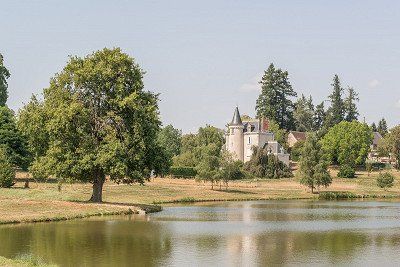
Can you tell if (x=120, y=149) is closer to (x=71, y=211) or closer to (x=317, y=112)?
(x=71, y=211)

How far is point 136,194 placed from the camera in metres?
78.2

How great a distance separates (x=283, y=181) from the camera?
110 meters

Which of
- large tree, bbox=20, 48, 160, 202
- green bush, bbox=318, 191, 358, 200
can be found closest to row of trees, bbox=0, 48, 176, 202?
large tree, bbox=20, 48, 160, 202

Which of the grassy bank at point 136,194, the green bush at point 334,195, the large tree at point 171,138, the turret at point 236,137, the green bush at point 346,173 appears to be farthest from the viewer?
the large tree at point 171,138

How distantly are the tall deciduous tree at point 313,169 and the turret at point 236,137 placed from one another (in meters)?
37.0

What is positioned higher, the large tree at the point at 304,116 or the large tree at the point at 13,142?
the large tree at the point at 304,116

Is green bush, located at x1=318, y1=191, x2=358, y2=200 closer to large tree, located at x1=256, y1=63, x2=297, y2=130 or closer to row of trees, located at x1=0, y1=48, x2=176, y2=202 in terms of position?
row of trees, located at x1=0, y1=48, x2=176, y2=202

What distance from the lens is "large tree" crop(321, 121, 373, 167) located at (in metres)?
133

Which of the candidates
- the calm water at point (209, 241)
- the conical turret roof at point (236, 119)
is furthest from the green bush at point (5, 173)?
the conical turret roof at point (236, 119)

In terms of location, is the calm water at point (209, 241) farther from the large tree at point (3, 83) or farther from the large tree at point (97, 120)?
the large tree at point (3, 83)

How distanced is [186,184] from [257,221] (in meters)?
46.8

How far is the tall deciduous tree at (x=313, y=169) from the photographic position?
309 ft

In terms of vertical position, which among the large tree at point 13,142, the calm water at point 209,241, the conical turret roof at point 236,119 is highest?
the conical turret roof at point 236,119

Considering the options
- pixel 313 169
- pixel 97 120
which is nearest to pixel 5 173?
pixel 97 120
